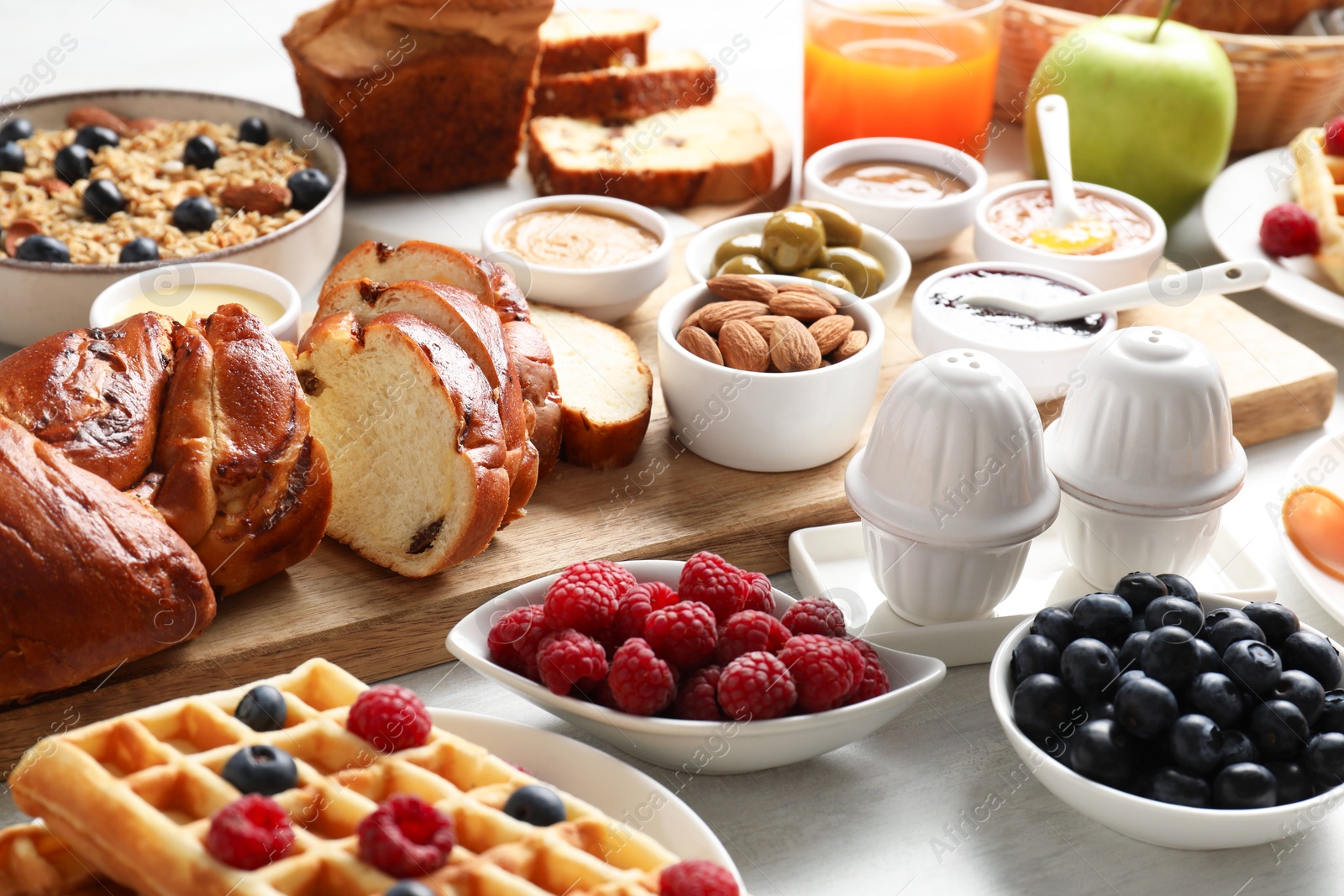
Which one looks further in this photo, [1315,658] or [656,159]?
[656,159]

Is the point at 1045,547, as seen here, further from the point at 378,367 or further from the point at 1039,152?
the point at 1039,152

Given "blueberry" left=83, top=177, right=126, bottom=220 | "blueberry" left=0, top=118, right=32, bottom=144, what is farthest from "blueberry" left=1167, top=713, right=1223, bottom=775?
"blueberry" left=0, top=118, right=32, bottom=144

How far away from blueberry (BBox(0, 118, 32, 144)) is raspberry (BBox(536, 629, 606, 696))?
6.07 ft

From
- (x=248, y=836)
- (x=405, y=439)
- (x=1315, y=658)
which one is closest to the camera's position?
(x=248, y=836)

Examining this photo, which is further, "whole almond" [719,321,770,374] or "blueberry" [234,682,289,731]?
"whole almond" [719,321,770,374]

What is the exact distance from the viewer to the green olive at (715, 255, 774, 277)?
226cm

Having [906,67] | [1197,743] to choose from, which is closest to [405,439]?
[1197,743]

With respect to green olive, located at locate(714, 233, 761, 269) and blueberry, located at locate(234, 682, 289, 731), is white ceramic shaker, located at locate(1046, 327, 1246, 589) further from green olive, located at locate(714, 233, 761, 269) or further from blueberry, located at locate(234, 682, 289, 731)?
blueberry, located at locate(234, 682, 289, 731)

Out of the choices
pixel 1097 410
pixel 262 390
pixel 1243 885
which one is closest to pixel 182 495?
pixel 262 390

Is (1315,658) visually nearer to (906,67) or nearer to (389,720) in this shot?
(389,720)

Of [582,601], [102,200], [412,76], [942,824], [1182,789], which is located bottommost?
[942,824]

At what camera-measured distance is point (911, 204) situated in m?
2.56

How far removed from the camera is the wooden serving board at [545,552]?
1646 millimetres

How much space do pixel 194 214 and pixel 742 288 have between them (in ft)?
3.37
